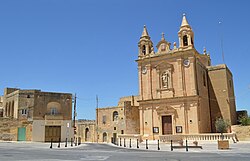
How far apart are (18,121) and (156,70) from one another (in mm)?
19032

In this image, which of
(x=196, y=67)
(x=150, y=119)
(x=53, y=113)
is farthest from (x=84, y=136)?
(x=196, y=67)

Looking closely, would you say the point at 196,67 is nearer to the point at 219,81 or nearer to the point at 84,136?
the point at 219,81

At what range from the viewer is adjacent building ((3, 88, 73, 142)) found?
1261 inches

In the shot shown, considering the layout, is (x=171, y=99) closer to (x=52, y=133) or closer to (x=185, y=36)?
(x=185, y=36)

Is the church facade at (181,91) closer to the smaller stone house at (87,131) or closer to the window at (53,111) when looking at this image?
the window at (53,111)

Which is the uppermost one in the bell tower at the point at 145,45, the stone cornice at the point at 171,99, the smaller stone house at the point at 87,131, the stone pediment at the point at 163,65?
the bell tower at the point at 145,45

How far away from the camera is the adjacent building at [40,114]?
3203 centimetres

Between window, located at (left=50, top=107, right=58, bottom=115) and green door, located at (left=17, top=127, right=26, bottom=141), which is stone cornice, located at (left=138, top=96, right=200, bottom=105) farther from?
green door, located at (left=17, top=127, right=26, bottom=141)

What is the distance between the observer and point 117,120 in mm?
45062

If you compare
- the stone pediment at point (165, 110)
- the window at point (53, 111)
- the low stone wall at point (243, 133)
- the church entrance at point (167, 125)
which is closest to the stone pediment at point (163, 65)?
the stone pediment at point (165, 110)

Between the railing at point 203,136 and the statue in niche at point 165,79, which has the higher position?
the statue in niche at point 165,79

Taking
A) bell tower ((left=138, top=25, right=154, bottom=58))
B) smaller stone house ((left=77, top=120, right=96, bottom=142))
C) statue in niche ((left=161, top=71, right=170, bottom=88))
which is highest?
bell tower ((left=138, top=25, right=154, bottom=58))

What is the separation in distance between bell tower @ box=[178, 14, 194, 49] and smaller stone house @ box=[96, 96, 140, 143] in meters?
13.7

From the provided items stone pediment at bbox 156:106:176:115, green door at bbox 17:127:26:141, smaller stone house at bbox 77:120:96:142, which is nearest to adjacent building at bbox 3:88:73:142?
green door at bbox 17:127:26:141
